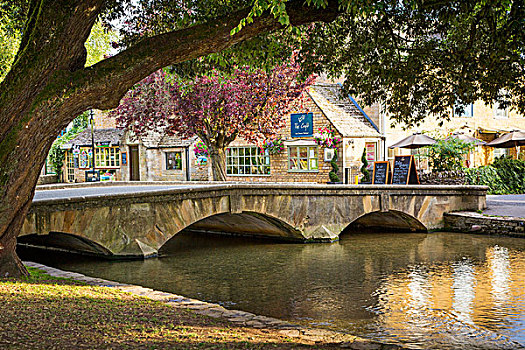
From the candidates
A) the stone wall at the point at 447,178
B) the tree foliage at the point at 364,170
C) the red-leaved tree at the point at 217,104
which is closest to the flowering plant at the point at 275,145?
the tree foliage at the point at 364,170

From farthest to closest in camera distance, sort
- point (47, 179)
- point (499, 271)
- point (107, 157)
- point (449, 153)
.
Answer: point (107, 157) → point (47, 179) → point (449, 153) → point (499, 271)

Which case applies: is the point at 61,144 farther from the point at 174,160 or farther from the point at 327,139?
the point at 327,139

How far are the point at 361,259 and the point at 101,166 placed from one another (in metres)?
25.2

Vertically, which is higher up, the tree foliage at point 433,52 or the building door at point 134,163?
the tree foliage at point 433,52

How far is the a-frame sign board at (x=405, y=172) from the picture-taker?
64.3 feet

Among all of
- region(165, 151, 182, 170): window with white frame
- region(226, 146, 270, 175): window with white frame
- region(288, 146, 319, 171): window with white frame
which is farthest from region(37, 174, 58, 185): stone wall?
region(288, 146, 319, 171): window with white frame

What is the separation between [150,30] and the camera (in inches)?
478

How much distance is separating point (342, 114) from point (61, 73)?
21153 millimetres

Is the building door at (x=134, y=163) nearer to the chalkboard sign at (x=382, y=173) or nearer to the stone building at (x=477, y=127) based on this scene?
the stone building at (x=477, y=127)

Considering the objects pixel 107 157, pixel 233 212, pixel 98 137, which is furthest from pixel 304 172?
pixel 98 137

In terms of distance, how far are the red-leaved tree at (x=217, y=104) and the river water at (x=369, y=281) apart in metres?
5.66

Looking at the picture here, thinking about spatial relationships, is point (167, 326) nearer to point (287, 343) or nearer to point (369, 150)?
point (287, 343)

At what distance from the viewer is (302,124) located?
2708 centimetres

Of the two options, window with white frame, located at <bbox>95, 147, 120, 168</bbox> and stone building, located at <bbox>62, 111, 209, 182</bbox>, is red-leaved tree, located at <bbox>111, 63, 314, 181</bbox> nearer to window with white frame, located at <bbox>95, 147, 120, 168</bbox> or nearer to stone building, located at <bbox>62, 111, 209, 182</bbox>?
stone building, located at <bbox>62, 111, 209, 182</bbox>
